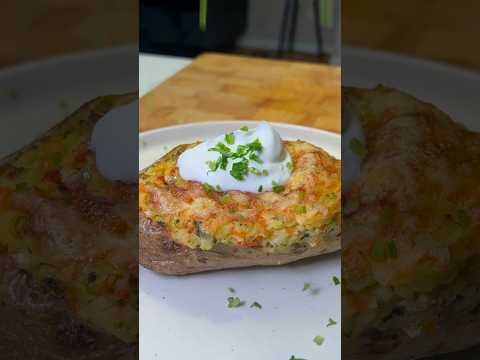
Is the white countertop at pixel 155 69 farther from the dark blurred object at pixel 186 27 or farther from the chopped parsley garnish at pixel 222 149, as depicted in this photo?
the chopped parsley garnish at pixel 222 149

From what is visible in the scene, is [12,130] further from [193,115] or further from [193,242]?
[193,115]

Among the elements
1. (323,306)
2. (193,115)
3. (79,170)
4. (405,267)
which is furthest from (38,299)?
(193,115)

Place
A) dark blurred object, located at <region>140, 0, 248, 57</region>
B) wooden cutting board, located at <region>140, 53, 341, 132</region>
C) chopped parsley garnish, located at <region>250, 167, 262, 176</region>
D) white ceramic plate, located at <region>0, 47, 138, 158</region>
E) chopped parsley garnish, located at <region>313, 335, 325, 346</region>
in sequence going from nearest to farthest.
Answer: white ceramic plate, located at <region>0, 47, 138, 158</region>, chopped parsley garnish, located at <region>313, 335, 325, 346</region>, chopped parsley garnish, located at <region>250, 167, 262, 176</region>, wooden cutting board, located at <region>140, 53, 341, 132</region>, dark blurred object, located at <region>140, 0, 248, 57</region>

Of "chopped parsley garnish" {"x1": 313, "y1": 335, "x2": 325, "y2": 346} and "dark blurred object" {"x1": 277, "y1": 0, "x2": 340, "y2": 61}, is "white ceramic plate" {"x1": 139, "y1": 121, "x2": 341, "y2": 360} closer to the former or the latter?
"chopped parsley garnish" {"x1": 313, "y1": 335, "x2": 325, "y2": 346}

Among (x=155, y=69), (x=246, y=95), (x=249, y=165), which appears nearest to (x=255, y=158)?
(x=249, y=165)

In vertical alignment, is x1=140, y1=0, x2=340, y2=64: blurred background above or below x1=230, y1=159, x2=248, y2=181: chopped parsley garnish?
below

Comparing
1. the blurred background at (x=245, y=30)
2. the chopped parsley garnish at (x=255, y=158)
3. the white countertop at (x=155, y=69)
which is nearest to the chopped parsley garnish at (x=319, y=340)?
the chopped parsley garnish at (x=255, y=158)

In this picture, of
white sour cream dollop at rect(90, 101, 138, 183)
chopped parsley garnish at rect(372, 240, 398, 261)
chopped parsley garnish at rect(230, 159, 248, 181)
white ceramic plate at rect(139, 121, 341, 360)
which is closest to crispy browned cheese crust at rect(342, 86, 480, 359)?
chopped parsley garnish at rect(372, 240, 398, 261)
